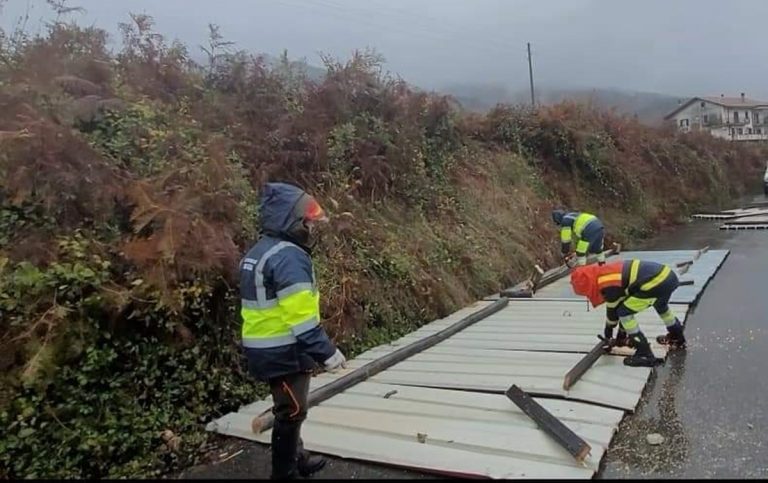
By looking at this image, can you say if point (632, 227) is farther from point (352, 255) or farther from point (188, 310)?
point (188, 310)

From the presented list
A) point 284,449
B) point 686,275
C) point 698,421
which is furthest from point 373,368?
point 686,275

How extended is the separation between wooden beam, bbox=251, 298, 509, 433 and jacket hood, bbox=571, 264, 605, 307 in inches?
67.2

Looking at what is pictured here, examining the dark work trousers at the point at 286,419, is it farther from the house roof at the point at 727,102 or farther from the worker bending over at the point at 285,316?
the house roof at the point at 727,102

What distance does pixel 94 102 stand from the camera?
591 cm

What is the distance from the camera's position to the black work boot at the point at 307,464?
11.9 feet

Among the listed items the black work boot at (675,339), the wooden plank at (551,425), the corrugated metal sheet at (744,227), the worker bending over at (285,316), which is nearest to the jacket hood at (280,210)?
the worker bending over at (285,316)

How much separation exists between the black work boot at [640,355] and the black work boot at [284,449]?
3.37 m

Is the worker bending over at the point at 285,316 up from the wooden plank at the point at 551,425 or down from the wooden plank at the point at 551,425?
up

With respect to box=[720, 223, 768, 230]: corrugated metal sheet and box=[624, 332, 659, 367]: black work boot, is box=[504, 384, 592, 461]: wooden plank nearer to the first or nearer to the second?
box=[624, 332, 659, 367]: black work boot

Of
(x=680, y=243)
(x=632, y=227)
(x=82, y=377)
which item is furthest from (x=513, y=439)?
(x=632, y=227)

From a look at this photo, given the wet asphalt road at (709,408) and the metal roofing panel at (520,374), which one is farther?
the metal roofing panel at (520,374)

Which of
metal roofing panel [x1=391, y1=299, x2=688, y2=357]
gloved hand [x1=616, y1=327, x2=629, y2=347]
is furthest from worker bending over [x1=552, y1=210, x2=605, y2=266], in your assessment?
gloved hand [x1=616, y1=327, x2=629, y2=347]

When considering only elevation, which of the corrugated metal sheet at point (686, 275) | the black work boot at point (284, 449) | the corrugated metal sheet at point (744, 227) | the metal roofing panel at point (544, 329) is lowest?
the corrugated metal sheet at point (744, 227)

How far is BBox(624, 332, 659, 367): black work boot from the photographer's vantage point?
545 cm
